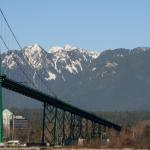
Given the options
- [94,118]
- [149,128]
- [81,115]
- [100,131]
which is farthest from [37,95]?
[100,131]

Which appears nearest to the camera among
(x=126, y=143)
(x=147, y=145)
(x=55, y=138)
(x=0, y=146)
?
(x=0, y=146)

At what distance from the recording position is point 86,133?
595 feet

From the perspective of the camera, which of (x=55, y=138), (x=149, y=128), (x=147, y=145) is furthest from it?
(x=149, y=128)

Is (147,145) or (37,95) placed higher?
(37,95)

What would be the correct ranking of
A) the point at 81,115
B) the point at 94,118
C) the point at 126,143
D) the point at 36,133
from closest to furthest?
the point at 126,143 → the point at 81,115 → the point at 94,118 → the point at 36,133

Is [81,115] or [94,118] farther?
[94,118]

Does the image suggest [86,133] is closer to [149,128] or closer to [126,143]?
[149,128]

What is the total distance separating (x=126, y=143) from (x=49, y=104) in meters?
15.1

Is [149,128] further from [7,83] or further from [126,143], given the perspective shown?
[7,83]

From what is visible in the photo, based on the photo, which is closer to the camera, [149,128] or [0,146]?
[0,146]

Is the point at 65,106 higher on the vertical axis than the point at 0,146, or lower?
higher

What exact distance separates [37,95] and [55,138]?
19.1 meters

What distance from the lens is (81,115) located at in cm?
16200

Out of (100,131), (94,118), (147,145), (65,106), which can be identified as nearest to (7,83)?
(147,145)
